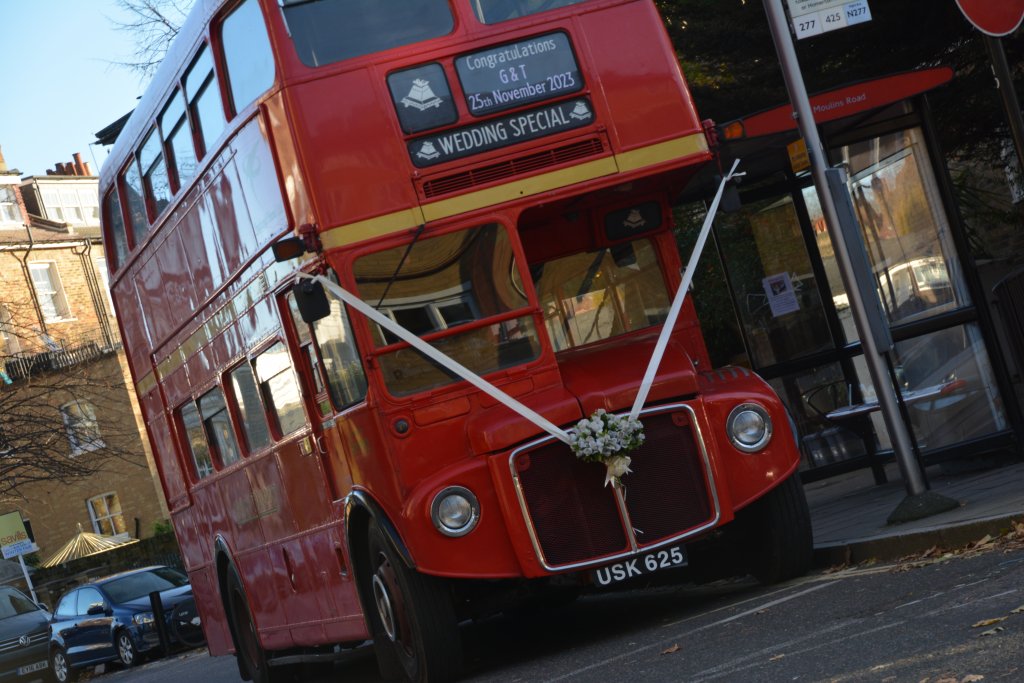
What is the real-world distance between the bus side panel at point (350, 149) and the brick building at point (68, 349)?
35738mm

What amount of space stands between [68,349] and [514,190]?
4401 centimetres

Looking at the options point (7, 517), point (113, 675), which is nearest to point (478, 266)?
point (113, 675)

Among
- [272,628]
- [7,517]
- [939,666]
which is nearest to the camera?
[939,666]

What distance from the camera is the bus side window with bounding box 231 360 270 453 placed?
1188 centimetres

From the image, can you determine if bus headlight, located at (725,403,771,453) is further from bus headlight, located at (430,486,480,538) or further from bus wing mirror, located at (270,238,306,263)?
bus wing mirror, located at (270,238,306,263)

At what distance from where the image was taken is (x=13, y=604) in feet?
75.5

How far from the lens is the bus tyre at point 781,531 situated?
31.9ft

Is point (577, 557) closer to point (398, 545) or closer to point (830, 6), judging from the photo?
point (398, 545)

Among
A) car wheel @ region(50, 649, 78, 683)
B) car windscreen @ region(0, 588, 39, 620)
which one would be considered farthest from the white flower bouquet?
car wheel @ region(50, 649, 78, 683)

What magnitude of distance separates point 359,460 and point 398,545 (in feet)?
2.68

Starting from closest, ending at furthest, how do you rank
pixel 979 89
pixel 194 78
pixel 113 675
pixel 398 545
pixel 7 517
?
pixel 398 545 → pixel 194 78 → pixel 979 89 → pixel 113 675 → pixel 7 517

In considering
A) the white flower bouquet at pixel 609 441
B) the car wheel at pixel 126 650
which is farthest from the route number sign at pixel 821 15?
the car wheel at pixel 126 650

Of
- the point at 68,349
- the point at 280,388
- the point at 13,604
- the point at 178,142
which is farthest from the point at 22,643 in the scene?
the point at 68,349

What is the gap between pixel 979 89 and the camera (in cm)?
1485
